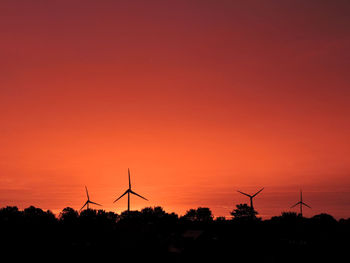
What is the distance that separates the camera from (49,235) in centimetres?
14050

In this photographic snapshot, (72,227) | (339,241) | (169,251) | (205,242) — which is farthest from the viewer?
(72,227)

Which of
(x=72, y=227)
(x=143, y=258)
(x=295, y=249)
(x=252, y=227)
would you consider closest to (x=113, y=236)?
(x=143, y=258)

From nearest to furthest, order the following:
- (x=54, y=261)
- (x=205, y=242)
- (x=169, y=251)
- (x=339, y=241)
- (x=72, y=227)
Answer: (x=54, y=261), (x=169, y=251), (x=205, y=242), (x=339, y=241), (x=72, y=227)

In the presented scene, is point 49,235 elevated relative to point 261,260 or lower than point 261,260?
elevated

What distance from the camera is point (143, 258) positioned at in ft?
358

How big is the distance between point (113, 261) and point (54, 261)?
50.7 ft

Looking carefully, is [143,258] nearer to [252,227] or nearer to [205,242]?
[205,242]

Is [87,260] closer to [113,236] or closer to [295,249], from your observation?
[113,236]

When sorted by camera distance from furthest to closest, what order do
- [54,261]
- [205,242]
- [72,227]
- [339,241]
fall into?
[72,227] → [339,241] → [205,242] → [54,261]

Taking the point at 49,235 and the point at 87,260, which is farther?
the point at 49,235

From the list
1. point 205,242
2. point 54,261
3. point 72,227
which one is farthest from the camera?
point 72,227

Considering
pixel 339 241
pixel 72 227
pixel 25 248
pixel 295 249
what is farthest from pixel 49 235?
pixel 339 241

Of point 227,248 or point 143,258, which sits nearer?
point 143,258

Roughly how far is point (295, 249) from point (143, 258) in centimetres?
5076
